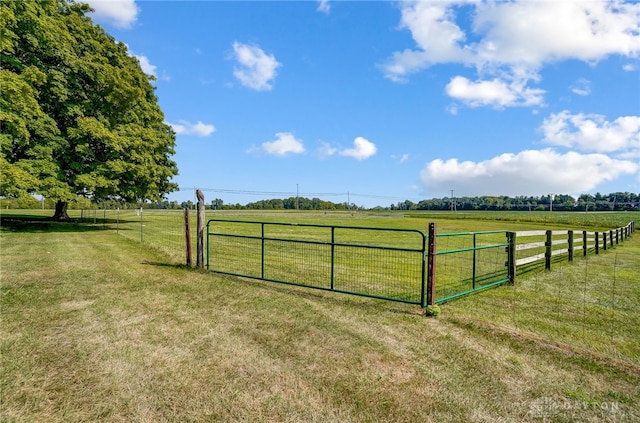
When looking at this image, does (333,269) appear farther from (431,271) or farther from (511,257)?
(511,257)

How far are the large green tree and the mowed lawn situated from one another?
12.3m

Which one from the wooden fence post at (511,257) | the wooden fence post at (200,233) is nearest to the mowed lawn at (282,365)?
the wooden fence post at (511,257)

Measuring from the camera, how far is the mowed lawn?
291cm

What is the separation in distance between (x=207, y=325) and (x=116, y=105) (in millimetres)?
20165

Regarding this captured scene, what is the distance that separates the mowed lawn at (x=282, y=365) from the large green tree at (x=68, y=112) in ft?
40.4

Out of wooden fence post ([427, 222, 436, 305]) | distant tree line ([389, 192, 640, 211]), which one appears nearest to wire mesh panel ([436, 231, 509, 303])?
wooden fence post ([427, 222, 436, 305])

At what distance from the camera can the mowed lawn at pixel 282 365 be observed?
2.91 metres

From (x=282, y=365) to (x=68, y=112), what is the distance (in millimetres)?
19953

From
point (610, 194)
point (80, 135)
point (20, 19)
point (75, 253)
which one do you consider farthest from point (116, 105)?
point (610, 194)

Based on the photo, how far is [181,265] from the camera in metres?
9.43

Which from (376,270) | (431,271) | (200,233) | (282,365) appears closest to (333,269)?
(431,271)

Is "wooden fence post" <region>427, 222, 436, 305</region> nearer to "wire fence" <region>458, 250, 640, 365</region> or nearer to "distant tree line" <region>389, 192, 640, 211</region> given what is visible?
"wire fence" <region>458, 250, 640, 365</region>

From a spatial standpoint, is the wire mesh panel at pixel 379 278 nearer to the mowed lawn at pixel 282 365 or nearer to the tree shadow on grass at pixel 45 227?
the mowed lawn at pixel 282 365

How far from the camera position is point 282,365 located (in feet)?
12.1
